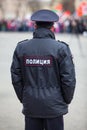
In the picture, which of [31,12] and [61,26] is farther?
[31,12]

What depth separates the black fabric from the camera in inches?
208

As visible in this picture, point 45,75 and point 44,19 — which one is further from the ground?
point 44,19

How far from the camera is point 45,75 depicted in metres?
5.26

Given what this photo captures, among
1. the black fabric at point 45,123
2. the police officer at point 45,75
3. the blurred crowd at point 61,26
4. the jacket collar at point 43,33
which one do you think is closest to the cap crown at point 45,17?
the police officer at point 45,75

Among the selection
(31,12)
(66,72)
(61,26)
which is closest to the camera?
(66,72)

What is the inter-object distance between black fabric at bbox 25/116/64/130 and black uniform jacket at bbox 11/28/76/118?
6 centimetres

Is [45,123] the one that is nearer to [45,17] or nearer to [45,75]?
[45,75]

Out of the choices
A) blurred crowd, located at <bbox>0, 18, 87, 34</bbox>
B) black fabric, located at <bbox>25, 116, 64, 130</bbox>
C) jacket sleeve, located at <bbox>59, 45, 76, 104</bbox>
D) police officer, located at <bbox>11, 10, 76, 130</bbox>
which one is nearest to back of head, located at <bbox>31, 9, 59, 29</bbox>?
police officer, located at <bbox>11, 10, 76, 130</bbox>

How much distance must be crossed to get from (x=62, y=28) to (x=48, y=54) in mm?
48796

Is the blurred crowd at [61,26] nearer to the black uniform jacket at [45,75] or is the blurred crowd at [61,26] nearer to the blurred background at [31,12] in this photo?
the blurred background at [31,12]

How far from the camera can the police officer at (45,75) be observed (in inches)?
207

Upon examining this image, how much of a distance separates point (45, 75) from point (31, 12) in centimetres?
10992

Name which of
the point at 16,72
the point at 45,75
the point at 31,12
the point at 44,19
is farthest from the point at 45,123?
the point at 31,12

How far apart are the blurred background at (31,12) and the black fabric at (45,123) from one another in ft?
120
